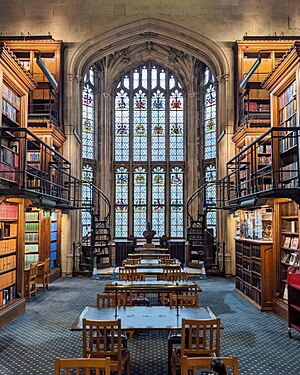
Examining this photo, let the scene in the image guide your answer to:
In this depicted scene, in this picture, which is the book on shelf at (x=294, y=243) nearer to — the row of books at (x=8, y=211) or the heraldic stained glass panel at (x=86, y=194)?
the row of books at (x=8, y=211)

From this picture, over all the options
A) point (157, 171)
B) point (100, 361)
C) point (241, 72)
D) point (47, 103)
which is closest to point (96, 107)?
point (157, 171)

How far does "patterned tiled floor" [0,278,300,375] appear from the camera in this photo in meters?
4.93

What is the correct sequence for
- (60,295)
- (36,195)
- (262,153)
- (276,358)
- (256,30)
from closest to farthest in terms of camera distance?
(276,358) < (36,195) < (60,295) < (262,153) < (256,30)

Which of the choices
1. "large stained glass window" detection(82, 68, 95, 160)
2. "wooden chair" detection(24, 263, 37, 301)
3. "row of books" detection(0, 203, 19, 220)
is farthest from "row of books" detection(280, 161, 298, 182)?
"large stained glass window" detection(82, 68, 95, 160)

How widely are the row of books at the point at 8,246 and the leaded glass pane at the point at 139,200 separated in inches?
403

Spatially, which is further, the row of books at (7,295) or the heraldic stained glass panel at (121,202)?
the heraldic stained glass panel at (121,202)

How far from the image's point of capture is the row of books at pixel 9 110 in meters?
6.99

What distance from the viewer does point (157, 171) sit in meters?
18.0

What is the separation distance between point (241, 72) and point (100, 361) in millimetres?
11877

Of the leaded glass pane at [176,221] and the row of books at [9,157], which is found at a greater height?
the row of books at [9,157]

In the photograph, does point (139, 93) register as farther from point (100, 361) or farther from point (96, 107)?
point (100, 361)

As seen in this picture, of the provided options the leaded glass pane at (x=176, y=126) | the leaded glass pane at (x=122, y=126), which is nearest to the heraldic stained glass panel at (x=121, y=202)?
the leaded glass pane at (x=122, y=126)

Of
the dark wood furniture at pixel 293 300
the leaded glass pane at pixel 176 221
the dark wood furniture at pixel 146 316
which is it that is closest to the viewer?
the dark wood furniture at pixel 146 316

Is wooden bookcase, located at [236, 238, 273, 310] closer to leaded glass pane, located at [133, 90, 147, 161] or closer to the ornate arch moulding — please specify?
the ornate arch moulding
